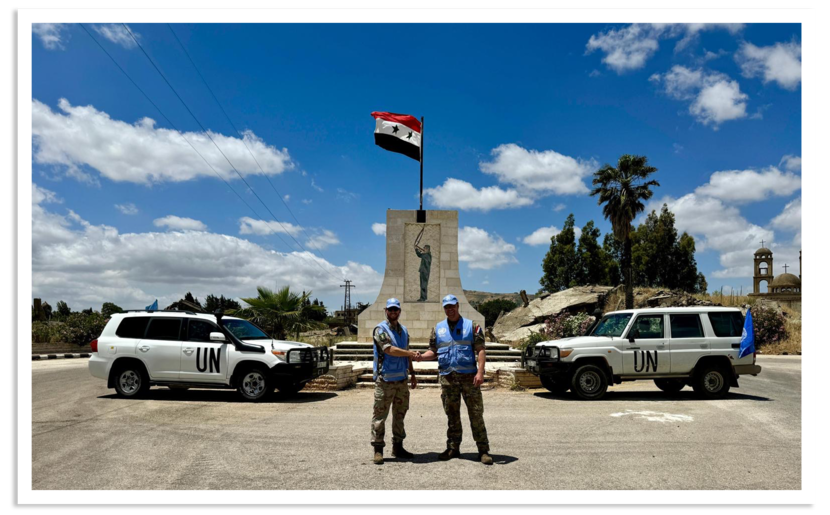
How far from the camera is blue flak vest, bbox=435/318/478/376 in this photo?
6363 millimetres

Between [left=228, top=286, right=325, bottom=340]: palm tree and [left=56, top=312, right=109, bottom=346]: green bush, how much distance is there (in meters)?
12.3

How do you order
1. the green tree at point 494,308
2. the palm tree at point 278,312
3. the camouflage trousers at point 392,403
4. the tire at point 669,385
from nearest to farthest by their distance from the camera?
the camouflage trousers at point 392,403 < the tire at point 669,385 < the palm tree at point 278,312 < the green tree at point 494,308

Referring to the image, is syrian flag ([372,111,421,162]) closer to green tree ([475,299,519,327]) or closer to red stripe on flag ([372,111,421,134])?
red stripe on flag ([372,111,421,134])

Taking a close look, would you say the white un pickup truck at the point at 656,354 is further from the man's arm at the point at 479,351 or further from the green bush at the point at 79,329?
the green bush at the point at 79,329

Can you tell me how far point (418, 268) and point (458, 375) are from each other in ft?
53.8

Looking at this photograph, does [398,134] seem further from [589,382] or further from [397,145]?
[589,382]

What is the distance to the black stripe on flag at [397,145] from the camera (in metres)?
24.3

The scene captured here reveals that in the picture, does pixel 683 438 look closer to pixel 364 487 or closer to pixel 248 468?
pixel 364 487

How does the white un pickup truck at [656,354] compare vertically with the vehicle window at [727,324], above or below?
below

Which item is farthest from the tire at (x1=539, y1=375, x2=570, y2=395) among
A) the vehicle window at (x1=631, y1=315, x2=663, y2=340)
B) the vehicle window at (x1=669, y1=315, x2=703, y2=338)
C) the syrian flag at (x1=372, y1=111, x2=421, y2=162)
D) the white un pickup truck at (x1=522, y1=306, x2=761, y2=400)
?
the syrian flag at (x1=372, y1=111, x2=421, y2=162)

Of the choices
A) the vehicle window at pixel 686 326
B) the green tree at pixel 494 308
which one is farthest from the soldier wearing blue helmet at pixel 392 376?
the green tree at pixel 494 308

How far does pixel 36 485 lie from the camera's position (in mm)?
5461

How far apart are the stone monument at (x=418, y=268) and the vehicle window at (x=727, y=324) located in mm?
11058

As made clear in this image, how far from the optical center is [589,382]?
11.6m
